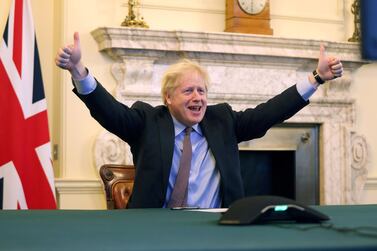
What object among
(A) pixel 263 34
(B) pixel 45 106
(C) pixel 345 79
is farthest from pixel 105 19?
(C) pixel 345 79

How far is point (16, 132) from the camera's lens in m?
3.90

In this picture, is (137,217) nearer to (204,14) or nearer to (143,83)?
(143,83)

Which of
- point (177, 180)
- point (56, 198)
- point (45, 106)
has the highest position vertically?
point (45, 106)

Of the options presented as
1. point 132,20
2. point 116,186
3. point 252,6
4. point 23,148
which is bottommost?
point 116,186

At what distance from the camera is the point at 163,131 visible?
2.67 metres

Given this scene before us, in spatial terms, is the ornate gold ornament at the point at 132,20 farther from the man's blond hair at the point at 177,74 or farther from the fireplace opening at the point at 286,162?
the man's blond hair at the point at 177,74

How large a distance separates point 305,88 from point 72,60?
96 centimetres

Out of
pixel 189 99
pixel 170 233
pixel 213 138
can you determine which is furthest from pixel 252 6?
pixel 170 233

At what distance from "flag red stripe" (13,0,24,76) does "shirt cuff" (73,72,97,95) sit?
1636mm

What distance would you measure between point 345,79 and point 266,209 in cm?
380

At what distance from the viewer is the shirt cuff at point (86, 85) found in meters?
2.41

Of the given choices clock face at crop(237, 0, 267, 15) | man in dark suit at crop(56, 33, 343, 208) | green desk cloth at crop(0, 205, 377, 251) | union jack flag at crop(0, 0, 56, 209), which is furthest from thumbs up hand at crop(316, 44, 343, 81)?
clock face at crop(237, 0, 267, 15)

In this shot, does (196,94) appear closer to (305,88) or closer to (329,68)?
(305,88)

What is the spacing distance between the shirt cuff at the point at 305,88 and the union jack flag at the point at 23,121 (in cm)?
174
